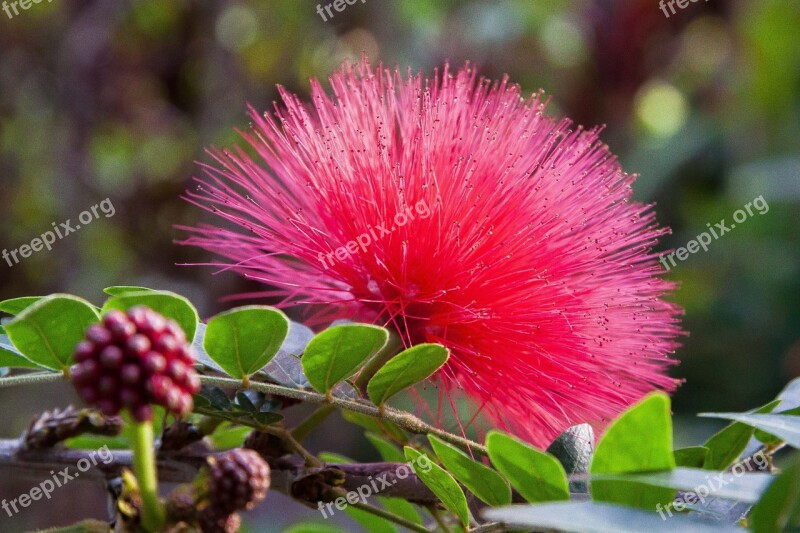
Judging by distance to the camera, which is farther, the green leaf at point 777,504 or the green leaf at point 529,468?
the green leaf at point 529,468

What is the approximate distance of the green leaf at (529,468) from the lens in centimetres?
112

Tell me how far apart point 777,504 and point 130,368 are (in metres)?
0.74

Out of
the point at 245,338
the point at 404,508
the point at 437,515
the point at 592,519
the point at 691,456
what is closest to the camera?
the point at 592,519

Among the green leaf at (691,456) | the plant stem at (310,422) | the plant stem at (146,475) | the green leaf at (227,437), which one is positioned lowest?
the green leaf at (691,456)

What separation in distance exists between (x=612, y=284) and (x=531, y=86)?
5070 mm

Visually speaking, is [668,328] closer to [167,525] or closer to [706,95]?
[167,525]

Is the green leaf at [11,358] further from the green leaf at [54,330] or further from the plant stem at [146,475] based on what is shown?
the plant stem at [146,475]

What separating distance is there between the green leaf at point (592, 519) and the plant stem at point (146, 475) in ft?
1.24

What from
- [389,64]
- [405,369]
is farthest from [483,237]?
[389,64]

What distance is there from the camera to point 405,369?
1337 mm

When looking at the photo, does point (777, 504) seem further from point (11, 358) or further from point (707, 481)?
point (11, 358)

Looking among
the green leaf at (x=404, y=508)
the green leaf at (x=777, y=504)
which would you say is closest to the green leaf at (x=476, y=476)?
the green leaf at (x=777, y=504)

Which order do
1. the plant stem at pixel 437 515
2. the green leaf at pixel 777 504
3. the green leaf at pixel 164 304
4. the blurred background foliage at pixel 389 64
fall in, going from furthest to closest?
the blurred background foliage at pixel 389 64
the plant stem at pixel 437 515
the green leaf at pixel 164 304
the green leaf at pixel 777 504

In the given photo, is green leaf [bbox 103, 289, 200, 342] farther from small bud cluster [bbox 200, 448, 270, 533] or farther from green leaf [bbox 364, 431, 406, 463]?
green leaf [bbox 364, 431, 406, 463]
